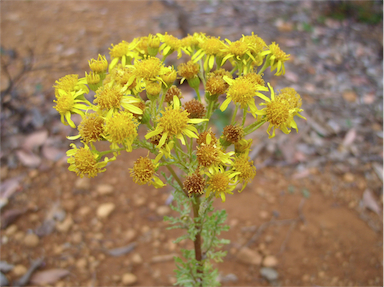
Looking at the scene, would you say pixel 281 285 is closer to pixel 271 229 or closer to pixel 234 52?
pixel 271 229

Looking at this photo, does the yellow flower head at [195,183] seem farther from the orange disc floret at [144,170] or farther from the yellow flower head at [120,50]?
the yellow flower head at [120,50]

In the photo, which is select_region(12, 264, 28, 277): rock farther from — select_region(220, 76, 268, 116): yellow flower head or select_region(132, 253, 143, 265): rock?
select_region(220, 76, 268, 116): yellow flower head

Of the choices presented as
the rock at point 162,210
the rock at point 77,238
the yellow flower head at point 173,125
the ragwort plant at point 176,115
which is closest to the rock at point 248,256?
the rock at point 162,210

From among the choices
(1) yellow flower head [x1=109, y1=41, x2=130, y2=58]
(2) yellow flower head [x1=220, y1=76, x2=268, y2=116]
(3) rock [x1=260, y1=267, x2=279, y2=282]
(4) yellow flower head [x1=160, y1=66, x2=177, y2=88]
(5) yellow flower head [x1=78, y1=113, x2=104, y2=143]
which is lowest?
(3) rock [x1=260, y1=267, x2=279, y2=282]

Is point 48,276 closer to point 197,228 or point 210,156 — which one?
point 197,228

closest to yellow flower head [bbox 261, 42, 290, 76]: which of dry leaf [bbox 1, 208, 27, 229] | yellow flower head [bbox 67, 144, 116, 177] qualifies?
yellow flower head [bbox 67, 144, 116, 177]

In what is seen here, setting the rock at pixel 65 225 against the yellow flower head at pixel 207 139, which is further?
the rock at pixel 65 225
